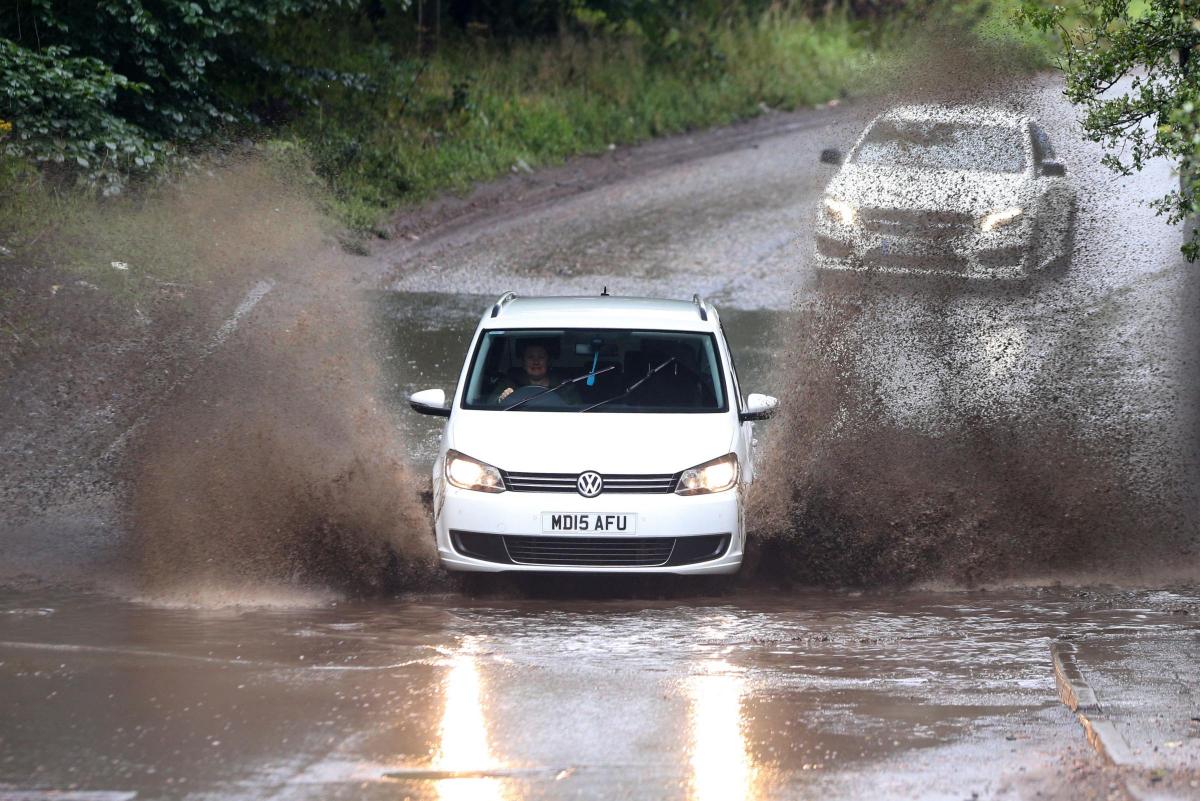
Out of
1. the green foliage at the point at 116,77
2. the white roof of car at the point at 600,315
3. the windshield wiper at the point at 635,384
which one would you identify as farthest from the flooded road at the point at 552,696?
the green foliage at the point at 116,77

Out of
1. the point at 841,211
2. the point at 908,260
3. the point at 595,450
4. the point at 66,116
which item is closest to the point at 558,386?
the point at 595,450

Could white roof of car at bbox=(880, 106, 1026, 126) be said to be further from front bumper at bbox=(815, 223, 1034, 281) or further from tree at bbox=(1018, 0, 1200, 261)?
tree at bbox=(1018, 0, 1200, 261)

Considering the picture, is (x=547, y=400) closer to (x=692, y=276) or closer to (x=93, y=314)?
(x=93, y=314)

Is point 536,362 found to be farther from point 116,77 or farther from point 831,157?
point 116,77

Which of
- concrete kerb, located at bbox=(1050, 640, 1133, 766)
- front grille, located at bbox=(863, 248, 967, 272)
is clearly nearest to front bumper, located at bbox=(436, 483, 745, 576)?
concrete kerb, located at bbox=(1050, 640, 1133, 766)

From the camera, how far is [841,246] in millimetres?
14312

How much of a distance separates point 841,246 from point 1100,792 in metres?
9.32

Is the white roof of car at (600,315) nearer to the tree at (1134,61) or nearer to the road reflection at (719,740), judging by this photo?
the tree at (1134,61)

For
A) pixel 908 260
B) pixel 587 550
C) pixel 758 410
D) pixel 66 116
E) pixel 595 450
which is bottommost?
pixel 587 550

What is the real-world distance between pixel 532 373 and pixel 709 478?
1.45 metres

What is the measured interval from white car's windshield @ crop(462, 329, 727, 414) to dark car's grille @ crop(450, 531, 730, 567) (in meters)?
0.97

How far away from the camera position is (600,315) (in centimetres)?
948

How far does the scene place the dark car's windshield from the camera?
44.3 feet

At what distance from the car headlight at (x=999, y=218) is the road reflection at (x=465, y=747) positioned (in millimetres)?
8303
